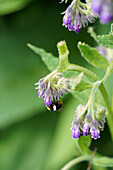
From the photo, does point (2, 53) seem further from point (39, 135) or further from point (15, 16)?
point (39, 135)

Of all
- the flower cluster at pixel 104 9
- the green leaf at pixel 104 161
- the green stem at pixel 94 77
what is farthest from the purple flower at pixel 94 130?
the flower cluster at pixel 104 9

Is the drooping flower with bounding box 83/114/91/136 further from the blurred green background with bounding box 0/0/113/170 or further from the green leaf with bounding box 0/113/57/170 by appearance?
the green leaf with bounding box 0/113/57/170

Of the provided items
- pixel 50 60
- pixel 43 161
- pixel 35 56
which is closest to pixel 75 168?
pixel 43 161

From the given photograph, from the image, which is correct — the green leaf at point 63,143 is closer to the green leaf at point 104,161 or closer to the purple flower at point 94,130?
the green leaf at point 104,161

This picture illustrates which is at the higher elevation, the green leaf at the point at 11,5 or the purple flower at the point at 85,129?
the green leaf at the point at 11,5

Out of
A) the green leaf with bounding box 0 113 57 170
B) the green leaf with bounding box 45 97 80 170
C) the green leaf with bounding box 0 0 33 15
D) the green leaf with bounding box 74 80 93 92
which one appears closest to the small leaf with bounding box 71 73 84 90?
the green leaf with bounding box 74 80 93 92

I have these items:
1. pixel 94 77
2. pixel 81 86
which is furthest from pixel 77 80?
pixel 94 77
